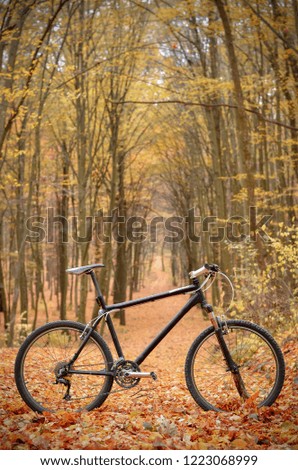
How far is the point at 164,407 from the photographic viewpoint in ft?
13.8

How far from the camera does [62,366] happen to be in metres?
3.96

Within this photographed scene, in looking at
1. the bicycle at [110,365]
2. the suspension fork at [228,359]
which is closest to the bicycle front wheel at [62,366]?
the bicycle at [110,365]

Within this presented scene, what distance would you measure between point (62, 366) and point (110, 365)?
1.49ft

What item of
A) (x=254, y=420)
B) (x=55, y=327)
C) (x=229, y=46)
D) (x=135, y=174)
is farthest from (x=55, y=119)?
(x=254, y=420)

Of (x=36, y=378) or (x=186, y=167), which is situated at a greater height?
(x=186, y=167)

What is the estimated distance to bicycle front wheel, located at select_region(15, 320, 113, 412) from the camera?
12.7ft

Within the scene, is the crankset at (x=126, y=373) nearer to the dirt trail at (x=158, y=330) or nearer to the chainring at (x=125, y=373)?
the chainring at (x=125, y=373)

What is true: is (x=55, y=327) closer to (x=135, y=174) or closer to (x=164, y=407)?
(x=164, y=407)

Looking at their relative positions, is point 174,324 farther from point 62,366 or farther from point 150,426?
point 62,366

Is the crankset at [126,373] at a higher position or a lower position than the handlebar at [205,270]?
lower

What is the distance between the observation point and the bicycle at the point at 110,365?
381 cm

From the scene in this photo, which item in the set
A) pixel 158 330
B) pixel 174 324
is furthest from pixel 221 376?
pixel 158 330
